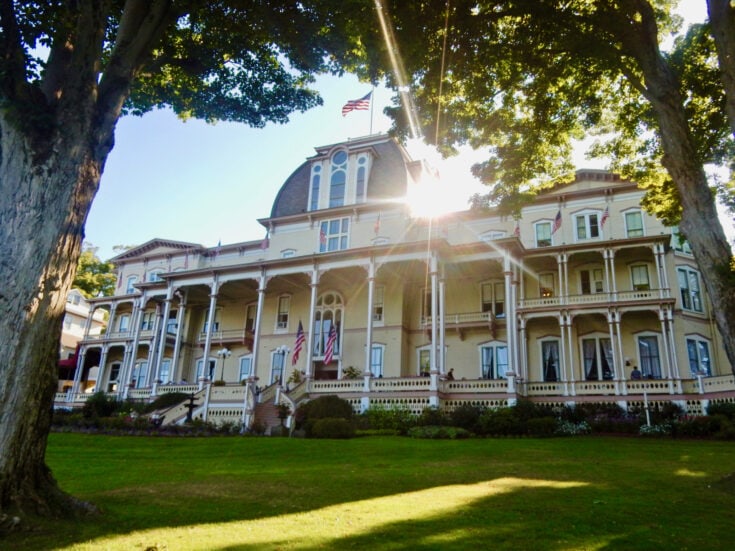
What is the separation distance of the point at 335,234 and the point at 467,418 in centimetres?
1810

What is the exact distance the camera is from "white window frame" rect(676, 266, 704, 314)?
89.6 ft

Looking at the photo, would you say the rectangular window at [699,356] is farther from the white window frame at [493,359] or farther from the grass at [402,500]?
the grass at [402,500]

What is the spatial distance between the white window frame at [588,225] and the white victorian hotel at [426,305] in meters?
0.07

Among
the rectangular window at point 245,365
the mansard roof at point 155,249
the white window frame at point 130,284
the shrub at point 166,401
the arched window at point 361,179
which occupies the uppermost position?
the arched window at point 361,179

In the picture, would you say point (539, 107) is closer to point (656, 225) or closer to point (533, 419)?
point (533, 419)

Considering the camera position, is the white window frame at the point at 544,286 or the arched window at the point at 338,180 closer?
the white window frame at the point at 544,286

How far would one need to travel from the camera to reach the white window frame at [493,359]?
99.3 ft

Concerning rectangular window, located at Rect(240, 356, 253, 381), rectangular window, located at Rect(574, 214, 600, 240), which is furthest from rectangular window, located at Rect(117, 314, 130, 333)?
rectangular window, located at Rect(574, 214, 600, 240)

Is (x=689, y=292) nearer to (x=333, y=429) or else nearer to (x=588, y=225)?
(x=588, y=225)

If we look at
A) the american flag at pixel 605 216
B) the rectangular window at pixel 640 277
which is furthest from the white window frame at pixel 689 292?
the american flag at pixel 605 216

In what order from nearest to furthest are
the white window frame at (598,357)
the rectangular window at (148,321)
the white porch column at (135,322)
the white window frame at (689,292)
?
1. the white window frame at (689,292)
2. the white window frame at (598,357)
3. the white porch column at (135,322)
4. the rectangular window at (148,321)

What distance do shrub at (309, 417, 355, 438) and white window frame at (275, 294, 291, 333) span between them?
1644 centimetres

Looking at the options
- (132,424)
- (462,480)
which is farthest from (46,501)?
(132,424)

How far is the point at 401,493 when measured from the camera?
8.18 m
